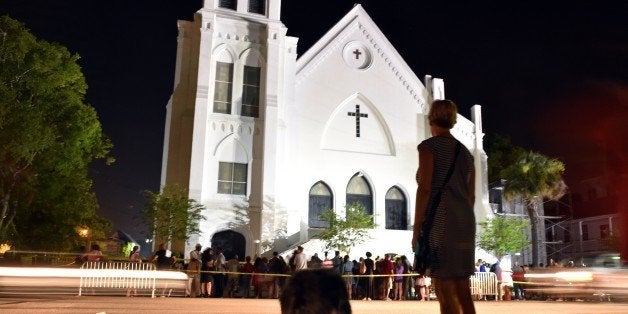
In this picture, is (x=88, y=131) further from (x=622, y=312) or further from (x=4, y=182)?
(x=622, y=312)

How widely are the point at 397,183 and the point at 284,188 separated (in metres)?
6.87

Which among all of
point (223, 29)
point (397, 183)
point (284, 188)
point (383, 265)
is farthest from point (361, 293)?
point (223, 29)

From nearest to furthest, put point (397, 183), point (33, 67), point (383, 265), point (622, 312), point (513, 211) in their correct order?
point (622, 312)
point (383, 265)
point (33, 67)
point (397, 183)
point (513, 211)

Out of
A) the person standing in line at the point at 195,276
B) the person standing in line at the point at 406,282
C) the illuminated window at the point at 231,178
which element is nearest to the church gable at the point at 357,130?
the illuminated window at the point at 231,178

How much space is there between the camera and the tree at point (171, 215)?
24641 millimetres

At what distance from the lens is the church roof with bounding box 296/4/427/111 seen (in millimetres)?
31828

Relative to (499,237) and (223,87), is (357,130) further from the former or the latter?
(499,237)

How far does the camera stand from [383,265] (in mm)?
19375

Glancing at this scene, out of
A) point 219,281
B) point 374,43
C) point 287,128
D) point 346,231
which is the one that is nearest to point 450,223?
point 219,281

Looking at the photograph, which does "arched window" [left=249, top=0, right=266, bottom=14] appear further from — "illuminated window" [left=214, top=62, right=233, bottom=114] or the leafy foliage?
the leafy foliage

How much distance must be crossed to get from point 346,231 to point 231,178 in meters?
6.58

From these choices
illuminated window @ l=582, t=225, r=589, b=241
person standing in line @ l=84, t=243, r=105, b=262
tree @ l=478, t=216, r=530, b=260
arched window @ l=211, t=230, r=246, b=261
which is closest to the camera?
person standing in line @ l=84, t=243, r=105, b=262

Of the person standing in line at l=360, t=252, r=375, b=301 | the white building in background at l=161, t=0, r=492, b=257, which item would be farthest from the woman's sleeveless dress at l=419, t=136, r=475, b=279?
the white building in background at l=161, t=0, r=492, b=257

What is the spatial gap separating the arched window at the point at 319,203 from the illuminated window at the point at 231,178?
3.85 meters
